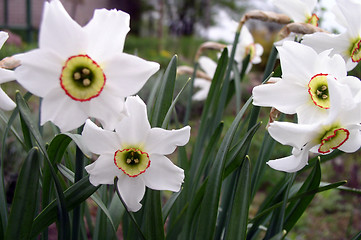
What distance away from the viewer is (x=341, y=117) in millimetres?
583

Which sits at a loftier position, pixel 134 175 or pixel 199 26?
pixel 134 175

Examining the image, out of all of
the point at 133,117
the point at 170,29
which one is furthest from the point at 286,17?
the point at 170,29

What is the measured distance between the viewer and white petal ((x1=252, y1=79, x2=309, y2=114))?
0.62 m

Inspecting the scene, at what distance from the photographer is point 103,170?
642 mm

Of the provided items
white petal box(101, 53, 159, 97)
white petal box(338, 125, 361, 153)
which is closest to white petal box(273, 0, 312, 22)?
white petal box(338, 125, 361, 153)

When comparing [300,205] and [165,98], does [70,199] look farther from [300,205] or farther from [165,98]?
[300,205]

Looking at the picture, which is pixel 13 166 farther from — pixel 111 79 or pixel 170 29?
pixel 170 29

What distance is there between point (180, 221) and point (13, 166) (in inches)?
59.8

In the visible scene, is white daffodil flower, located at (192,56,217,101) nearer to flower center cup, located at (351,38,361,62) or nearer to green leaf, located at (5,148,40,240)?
flower center cup, located at (351,38,361,62)

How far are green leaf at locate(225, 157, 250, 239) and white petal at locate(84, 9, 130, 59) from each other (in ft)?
1.02

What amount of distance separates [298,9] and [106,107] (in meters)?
0.56

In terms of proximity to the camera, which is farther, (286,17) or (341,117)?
(286,17)

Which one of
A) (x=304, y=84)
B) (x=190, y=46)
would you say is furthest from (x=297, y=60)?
(x=190, y=46)

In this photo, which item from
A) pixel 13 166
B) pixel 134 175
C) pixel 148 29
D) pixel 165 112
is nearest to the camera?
pixel 134 175
